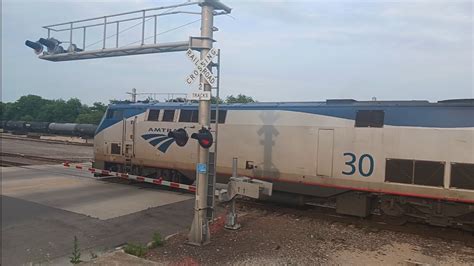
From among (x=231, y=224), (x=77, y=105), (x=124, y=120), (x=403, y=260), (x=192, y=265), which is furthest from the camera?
(x=77, y=105)

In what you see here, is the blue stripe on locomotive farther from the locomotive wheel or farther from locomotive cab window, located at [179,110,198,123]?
locomotive cab window, located at [179,110,198,123]

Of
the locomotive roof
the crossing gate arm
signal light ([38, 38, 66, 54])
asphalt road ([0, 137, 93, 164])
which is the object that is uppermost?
signal light ([38, 38, 66, 54])

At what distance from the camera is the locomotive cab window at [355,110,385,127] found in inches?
460

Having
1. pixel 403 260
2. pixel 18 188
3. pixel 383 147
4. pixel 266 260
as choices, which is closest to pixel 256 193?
pixel 266 260

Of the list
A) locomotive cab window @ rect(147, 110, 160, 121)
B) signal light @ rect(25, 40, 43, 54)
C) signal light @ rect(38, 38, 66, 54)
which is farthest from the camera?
locomotive cab window @ rect(147, 110, 160, 121)

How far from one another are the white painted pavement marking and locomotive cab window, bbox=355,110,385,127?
6643 millimetres

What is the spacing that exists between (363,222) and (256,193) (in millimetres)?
3890

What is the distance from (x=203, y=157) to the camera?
356 inches

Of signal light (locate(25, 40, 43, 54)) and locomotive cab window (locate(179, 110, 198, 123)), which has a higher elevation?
signal light (locate(25, 40, 43, 54))

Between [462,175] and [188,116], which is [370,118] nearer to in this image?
[462,175]

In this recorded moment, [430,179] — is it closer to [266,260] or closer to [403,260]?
[403,260]

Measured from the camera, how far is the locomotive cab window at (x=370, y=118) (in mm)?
11695

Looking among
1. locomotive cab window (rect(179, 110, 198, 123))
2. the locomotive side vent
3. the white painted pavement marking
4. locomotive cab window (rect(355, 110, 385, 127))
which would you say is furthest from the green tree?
the locomotive side vent

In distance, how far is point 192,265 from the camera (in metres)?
7.57
